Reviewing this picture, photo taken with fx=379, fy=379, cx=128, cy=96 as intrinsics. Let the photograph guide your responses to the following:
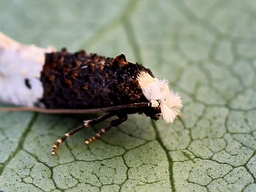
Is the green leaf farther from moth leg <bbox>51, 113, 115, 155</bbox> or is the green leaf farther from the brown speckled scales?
the brown speckled scales

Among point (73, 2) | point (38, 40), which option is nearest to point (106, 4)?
point (73, 2)

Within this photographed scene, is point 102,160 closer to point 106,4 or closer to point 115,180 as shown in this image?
point 115,180

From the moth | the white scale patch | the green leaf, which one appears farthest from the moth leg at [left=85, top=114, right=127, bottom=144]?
the white scale patch

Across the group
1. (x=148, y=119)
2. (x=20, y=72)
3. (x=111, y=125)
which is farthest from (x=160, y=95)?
(x=20, y=72)

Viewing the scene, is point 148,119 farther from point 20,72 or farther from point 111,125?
point 20,72

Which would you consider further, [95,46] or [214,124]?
[95,46]

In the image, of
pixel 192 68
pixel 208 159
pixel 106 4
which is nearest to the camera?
pixel 208 159

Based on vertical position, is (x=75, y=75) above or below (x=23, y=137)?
above
